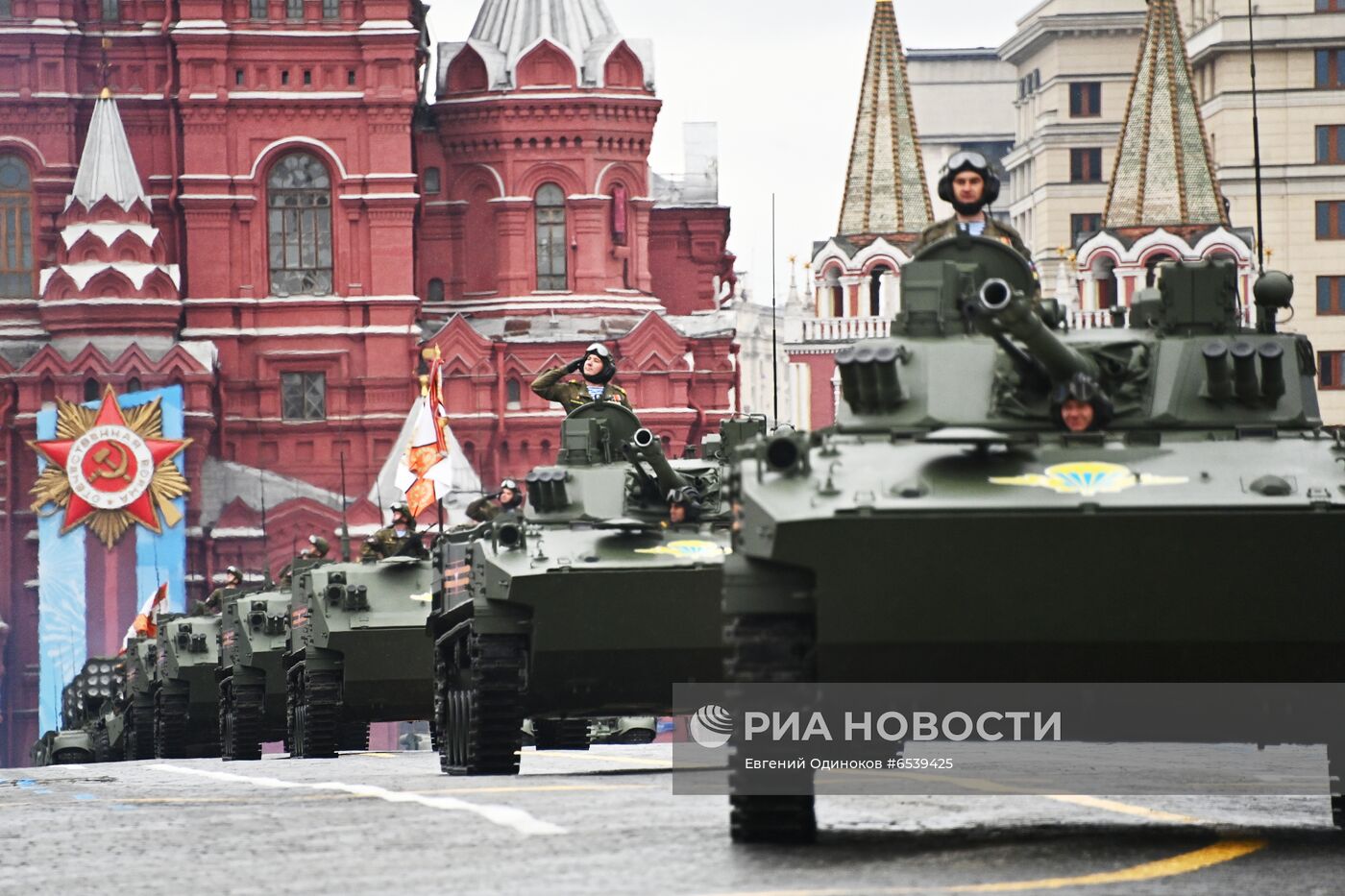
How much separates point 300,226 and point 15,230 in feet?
21.3

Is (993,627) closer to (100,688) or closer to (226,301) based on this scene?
(100,688)

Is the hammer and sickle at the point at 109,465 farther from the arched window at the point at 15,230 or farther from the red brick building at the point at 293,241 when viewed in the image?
the arched window at the point at 15,230

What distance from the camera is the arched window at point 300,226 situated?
75438mm

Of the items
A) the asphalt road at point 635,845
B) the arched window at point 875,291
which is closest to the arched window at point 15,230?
the arched window at point 875,291

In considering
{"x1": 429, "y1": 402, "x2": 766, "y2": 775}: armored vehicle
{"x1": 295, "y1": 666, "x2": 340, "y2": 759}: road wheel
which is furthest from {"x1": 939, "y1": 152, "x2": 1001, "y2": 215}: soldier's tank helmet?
{"x1": 295, "y1": 666, "x2": 340, "y2": 759}: road wheel

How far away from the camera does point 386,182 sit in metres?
75.0

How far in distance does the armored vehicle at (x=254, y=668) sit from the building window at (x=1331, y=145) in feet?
208

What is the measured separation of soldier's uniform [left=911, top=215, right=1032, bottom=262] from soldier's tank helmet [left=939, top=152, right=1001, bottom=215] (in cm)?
9

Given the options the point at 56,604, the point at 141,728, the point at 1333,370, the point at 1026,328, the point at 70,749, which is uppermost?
the point at 1333,370

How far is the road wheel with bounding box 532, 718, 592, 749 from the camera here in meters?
28.0

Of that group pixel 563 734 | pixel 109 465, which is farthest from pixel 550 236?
pixel 563 734

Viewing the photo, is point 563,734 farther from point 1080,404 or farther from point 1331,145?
point 1331,145

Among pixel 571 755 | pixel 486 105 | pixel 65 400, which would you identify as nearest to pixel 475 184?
pixel 486 105

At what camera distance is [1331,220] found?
93062 millimetres
